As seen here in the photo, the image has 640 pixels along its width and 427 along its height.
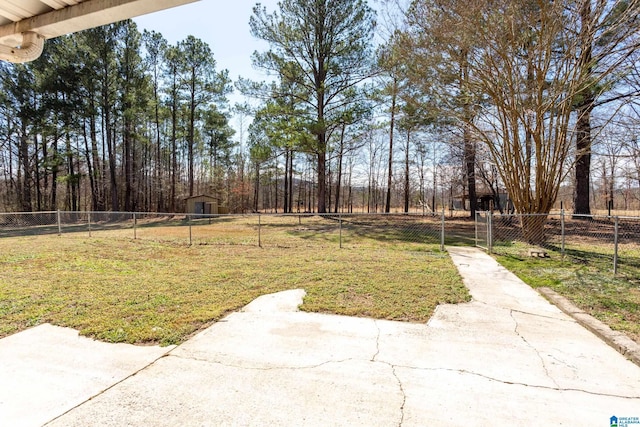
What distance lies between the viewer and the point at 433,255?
812 centimetres

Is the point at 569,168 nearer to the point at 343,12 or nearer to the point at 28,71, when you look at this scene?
the point at 343,12

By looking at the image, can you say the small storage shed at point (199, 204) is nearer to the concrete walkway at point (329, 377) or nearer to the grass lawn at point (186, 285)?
the grass lawn at point (186, 285)

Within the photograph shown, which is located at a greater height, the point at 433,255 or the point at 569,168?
the point at 569,168

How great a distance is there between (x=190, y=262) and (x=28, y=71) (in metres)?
24.3

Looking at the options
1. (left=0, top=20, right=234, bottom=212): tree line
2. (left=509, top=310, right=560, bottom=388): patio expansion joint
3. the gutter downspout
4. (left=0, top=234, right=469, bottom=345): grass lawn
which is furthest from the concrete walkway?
(left=0, top=20, right=234, bottom=212): tree line

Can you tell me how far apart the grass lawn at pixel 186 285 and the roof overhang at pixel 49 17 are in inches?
109

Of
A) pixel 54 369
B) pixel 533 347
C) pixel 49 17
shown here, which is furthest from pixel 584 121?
pixel 54 369

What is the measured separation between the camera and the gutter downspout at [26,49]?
279 cm

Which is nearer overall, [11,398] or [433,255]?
[11,398]

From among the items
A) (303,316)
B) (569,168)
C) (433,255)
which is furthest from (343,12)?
(303,316)

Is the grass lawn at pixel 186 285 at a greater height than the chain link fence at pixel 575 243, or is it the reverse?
the chain link fence at pixel 575 243

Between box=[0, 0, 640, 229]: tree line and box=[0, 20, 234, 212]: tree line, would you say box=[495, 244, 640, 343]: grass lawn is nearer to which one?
box=[0, 0, 640, 229]: tree line

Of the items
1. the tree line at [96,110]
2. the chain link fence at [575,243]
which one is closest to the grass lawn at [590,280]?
the chain link fence at [575,243]

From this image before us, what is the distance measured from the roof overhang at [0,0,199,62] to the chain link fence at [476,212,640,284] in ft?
24.3
